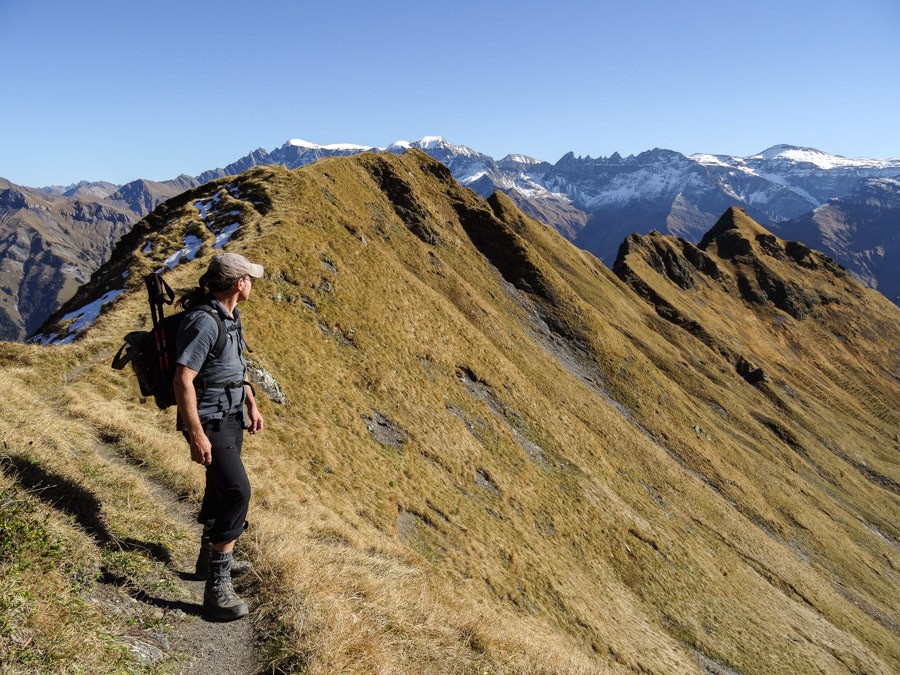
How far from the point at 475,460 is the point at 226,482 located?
22.8 metres

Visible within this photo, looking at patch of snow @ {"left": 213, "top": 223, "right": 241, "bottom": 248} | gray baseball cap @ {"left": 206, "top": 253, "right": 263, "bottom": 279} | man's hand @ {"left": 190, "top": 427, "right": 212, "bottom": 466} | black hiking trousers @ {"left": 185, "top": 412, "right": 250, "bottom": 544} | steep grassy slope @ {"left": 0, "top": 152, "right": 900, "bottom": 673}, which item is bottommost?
steep grassy slope @ {"left": 0, "top": 152, "right": 900, "bottom": 673}

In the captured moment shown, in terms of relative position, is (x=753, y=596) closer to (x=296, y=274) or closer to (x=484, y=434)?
(x=484, y=434)

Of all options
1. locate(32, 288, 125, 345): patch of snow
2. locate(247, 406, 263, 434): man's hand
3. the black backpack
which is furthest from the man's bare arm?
locate(32, 288, 125, 345): patch of snow

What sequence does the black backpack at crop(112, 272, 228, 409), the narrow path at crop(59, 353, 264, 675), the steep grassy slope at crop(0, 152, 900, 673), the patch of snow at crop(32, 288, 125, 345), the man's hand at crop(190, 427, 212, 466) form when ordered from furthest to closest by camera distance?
the patch of snow at crop(32, 288, 125, 345)
the steep grassy slope at crop(0, 152, 900, 673)
the black backpack at crop(112, 272, 228, 409)
the man's hand at crop(190, 427, 212, 466)
the narrow path at crop(59, 353, 264, 675)

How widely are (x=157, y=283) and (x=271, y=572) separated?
443 cm

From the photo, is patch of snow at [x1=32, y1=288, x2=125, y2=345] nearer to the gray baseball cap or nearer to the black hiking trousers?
the gray baseball cap

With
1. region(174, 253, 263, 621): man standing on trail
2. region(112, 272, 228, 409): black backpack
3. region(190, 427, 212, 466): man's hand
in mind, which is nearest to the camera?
region(190, 427, 212, 466): man's hand

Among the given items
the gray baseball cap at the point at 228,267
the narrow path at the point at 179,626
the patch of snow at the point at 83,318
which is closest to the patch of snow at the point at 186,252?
the patch of snow at the point at 83,318

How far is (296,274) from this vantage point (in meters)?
28.9

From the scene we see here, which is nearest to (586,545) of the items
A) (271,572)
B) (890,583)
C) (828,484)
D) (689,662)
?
(689,662)

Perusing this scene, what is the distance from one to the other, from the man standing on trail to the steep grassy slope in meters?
0.84

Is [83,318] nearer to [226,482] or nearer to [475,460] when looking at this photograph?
[475,460]

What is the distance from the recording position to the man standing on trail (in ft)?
20.5

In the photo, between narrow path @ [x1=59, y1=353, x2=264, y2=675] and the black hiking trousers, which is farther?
the black hiking trousers
